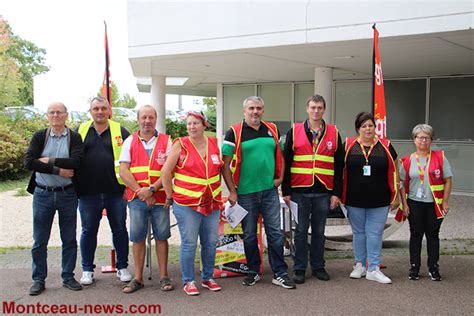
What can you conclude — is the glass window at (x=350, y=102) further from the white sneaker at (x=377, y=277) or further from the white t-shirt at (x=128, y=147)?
the white t-shirt at (x=128, y=147)

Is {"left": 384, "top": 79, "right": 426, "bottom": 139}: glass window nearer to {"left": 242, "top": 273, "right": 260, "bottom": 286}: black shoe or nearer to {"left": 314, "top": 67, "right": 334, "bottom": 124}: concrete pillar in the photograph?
{"left": 314, "top": 67, "right": 334, "bottom": 124}: concrete pillar

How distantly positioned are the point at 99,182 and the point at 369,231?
284cm

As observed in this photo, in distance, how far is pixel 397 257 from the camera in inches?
243

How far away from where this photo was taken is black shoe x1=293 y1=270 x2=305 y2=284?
5051mm

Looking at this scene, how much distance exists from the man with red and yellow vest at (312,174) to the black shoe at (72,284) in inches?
86.8

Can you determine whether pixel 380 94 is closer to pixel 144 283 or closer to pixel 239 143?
pixel 239 143

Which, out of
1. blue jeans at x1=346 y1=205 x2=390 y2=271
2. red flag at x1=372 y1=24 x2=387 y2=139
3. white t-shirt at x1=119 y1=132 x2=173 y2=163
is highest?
red flag at x1=372 y1=24 x2=387 y2=139

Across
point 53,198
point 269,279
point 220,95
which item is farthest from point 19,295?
point 220,95

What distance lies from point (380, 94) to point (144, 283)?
3464 millimetres

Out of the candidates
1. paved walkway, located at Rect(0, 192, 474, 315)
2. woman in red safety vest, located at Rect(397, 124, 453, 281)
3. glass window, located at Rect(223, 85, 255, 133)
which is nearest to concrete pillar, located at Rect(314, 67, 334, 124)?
glass window, located at Rect(223, 85, 255, 133)

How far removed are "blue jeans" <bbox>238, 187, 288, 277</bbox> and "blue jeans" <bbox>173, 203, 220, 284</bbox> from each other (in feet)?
1.11

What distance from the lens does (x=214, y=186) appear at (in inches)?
184

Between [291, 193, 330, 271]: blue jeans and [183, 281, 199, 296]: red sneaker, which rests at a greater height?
[291, 193, 330, 271]: blue jeans

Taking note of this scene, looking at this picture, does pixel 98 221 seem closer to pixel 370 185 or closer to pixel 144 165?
pixel 144 165
